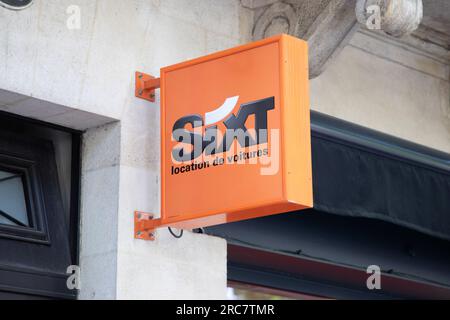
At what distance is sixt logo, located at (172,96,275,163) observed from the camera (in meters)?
5.71

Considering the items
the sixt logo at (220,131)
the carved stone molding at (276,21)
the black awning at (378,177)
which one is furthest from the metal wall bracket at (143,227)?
the carved stone molding at (276,21)

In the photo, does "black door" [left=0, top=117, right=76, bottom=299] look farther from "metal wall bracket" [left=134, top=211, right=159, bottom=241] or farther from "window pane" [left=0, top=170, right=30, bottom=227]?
"metal wall bracket" [left=134, top=211, right=159, bottom=241]

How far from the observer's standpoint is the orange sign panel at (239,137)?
5.61 m

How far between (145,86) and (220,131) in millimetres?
804

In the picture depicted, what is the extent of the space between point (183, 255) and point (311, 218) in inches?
60.8

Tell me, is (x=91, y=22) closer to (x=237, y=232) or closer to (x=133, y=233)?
(x=133, y=233)

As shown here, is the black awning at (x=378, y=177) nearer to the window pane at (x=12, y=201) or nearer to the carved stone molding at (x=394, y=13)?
the carved stone molding at (x=394, y=13)

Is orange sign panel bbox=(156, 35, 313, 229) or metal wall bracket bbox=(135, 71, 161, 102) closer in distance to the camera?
orange sign panel bbox=(156, 35, 313, 229)

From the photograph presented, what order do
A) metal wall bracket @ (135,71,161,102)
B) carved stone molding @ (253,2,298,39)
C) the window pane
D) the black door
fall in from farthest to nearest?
1. carved stone molding @ (253,2,298,39)
2. metal wall bracket @ (135,71,161,102)
3. the window pane
4. the black door

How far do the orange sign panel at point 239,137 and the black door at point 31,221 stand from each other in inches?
26.3

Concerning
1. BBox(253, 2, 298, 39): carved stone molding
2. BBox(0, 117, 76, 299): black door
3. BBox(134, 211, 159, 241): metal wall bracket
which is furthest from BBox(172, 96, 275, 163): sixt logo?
BBox(253, 2, 298, 39): carved stone molding

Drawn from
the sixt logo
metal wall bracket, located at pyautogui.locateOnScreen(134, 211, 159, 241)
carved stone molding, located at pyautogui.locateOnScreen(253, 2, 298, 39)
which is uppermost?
carved stone molding, located at pyautogui.locateOnScreen(253, 2, 298, 39)

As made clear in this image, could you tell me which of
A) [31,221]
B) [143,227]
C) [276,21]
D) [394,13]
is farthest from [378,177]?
[31,221]

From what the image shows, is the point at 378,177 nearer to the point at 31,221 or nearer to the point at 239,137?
the point at 239,137
